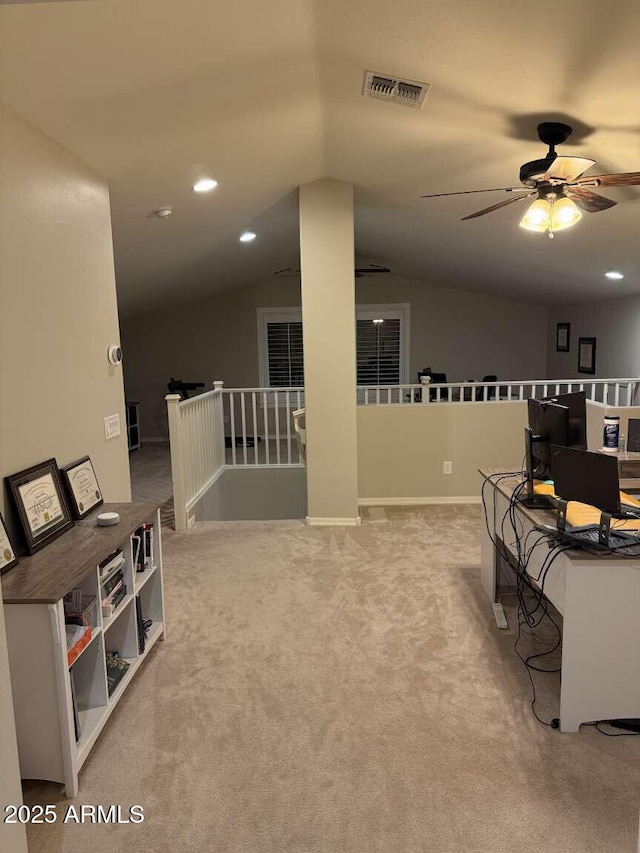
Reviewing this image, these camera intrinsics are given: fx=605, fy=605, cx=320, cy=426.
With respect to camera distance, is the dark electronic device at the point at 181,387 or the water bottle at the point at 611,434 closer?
the water bottle at the point at 611,434

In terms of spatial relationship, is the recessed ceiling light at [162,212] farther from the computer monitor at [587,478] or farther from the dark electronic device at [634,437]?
the dark electronic device at [634,437]

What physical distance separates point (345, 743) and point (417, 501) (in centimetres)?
350

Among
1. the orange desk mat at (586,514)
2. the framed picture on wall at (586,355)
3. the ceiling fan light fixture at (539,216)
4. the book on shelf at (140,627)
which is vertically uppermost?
the ceiling fan light fixture at (539,216)

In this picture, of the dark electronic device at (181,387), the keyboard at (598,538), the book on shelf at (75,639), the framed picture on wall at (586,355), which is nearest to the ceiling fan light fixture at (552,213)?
the keyboard at (598,538)

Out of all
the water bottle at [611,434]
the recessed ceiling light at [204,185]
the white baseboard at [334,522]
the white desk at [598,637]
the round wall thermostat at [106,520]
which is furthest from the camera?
the white baseboard at [334,522]

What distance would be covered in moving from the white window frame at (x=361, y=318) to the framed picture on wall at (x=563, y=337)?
7.24 ft

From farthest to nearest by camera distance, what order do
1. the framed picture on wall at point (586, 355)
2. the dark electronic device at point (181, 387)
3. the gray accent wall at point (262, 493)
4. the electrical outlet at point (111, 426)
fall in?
the dark electronic device at point (181, 387) < the framed picture on wall at point (586, 355) < the gray accent wall at point (262, 493) < the electrical outlet at point (111, 426)

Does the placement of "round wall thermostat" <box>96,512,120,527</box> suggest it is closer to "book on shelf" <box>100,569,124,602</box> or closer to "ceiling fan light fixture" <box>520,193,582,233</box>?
"book on shelf" <box>100,569,124,602</box>

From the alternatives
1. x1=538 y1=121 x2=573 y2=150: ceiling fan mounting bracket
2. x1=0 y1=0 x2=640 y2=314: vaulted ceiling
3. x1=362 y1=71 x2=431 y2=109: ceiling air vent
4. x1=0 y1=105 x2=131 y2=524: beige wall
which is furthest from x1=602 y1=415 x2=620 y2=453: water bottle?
x1=0 y1=105 x2=131 y2=524: beige wall

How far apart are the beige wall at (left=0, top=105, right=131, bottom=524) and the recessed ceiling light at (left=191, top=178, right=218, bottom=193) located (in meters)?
0.79

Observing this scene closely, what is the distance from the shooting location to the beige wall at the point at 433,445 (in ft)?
18.8

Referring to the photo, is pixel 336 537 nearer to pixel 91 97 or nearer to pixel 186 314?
pixel 91 97

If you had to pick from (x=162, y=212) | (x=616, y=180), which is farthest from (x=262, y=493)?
(x=616, y=180)

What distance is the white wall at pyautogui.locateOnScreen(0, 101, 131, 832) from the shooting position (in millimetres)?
2496
